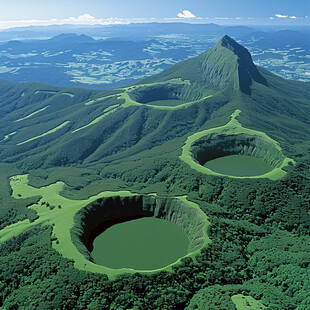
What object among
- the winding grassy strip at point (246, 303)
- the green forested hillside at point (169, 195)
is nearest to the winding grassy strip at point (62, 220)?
the green forested hillside at point (169, 195)

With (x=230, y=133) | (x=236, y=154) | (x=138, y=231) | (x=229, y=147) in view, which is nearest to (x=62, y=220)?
(x=138, y=231)

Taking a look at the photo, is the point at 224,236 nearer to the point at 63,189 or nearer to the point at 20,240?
the point at 20,240

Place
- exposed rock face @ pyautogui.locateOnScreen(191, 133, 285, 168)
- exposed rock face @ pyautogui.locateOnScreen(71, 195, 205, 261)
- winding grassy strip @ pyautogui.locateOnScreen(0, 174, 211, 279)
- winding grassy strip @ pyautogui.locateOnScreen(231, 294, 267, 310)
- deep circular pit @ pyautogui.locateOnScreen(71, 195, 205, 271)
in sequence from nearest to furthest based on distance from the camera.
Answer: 1. winding grassy strip @ pyautogui.locateOnScreen(231, 294, 267, 310)
2. winding grassy strip @ pyautogui.locateOnScreen(0, 174, 211, 279)
3. deep circular pit @ pyautogui.locateOnScreen(71, 195, 205, 271)
4. exposed rock face @ pyautogui.locateOnScreen(71, 195, 205, 261)
5. exposed rock face @ pyautogui.locateOnScreen(191, 133, 285, 168)

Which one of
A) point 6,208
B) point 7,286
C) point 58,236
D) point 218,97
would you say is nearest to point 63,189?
point 6,208

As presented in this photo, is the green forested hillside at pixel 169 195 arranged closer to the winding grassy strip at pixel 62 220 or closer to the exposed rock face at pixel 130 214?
the winding grassy strip at pixel 62 220

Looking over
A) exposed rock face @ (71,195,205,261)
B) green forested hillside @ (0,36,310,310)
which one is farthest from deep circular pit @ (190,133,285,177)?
exposed rock face @ (71,195,205,261)

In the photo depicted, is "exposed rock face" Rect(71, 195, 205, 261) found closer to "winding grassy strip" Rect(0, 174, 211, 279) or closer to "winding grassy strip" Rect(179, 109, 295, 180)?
"winding grassy strip" Rect(0, 174, 211, 279)

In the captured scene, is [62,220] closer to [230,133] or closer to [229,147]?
[229,147]

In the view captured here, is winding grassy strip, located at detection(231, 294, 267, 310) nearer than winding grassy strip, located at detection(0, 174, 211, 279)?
Yes
